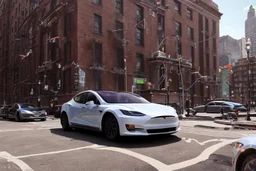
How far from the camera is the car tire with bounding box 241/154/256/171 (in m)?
3.46

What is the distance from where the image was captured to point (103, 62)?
33.5m

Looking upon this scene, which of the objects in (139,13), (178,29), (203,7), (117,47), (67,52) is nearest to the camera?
(67,52)

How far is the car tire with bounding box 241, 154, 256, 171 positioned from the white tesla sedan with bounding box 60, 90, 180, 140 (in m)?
3.07

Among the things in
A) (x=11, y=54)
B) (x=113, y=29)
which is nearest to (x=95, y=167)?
(x=113, y=29)

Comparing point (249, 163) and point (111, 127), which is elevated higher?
point (111, 127)

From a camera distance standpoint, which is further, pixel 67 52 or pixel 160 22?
pixel 160 22

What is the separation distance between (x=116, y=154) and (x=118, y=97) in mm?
2643

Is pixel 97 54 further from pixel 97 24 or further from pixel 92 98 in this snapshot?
pixel 92 98

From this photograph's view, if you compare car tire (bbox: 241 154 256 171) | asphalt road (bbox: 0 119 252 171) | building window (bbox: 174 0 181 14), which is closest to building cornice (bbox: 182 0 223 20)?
building window (bbox: 174 0 181 14)

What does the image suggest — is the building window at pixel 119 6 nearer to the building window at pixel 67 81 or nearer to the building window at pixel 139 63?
the building window at pixel 139 63

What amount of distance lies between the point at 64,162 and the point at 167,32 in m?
41.4

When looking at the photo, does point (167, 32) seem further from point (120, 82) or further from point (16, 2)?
point (16, 2)

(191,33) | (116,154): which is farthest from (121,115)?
(191,33)

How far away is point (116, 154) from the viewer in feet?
18.5
